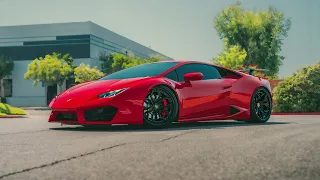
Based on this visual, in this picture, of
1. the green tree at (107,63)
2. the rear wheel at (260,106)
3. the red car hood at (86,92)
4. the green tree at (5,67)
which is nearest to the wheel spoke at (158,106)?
the red car hood at (86,92)

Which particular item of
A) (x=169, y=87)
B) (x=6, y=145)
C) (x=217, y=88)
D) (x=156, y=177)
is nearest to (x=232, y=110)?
(x=217, y=88)

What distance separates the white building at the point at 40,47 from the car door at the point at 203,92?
163ft

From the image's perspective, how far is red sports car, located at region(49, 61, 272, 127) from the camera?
23.4ft

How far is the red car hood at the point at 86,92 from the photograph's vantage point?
7246mm

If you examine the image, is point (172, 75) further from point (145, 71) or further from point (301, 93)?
point (301, 93)

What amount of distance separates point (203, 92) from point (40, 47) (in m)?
54.8

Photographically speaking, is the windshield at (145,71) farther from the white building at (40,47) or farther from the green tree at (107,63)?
the white building at (40,47)

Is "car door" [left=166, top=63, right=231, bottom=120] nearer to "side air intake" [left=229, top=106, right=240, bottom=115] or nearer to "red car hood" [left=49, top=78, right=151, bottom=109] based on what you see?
"side air intake" [left=229, top=106, right=240, bottom=115]

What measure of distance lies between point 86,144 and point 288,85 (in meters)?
14.7

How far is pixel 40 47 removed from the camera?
197 feet

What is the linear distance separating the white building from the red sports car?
49.5 meters

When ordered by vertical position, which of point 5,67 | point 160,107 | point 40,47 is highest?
point 40,47

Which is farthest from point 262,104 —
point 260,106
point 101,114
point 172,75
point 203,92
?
point 101,114

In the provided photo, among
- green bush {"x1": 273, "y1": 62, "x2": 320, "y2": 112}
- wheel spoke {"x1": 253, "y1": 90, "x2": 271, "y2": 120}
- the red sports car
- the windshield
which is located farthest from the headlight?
green bush {"x1": 273, "y1": 62, "x2": 320, "y2": 112}
